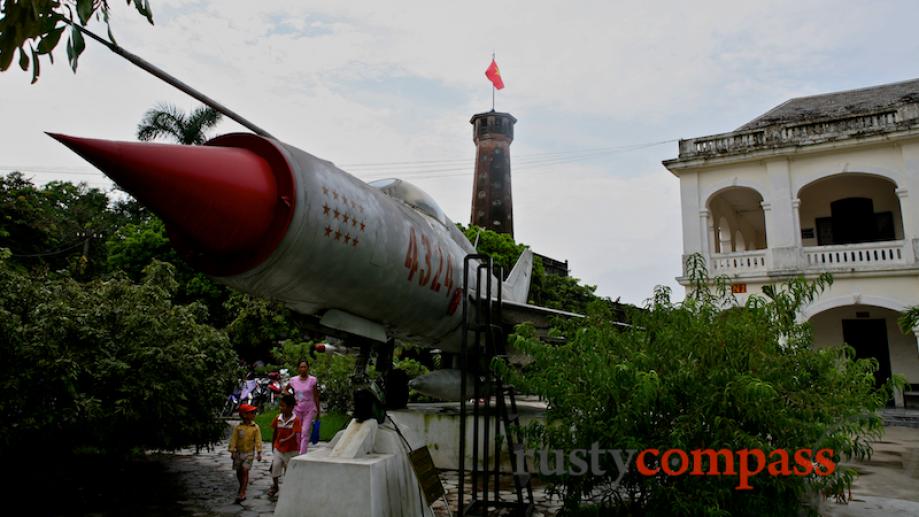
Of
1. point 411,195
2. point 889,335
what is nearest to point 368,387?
point 411,195

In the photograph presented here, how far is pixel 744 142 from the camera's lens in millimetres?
17219

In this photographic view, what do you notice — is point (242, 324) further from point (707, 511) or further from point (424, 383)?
point (707, 511)

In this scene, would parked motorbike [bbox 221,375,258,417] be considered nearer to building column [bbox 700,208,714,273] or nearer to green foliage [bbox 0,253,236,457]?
green foliage [bbox 0,253,236,457]

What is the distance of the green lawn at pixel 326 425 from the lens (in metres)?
10.8

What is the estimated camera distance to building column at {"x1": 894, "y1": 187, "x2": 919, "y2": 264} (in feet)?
48.7

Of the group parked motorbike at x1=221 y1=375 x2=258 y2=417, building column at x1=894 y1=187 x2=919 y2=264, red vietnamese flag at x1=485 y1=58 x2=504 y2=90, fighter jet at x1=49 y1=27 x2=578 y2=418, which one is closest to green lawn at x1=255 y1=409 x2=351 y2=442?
parked motorbike at x1=221 y1=375 x2=258 y2=417

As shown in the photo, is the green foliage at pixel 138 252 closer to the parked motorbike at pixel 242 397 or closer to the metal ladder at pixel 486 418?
the parked motorbike at pixel 242 397

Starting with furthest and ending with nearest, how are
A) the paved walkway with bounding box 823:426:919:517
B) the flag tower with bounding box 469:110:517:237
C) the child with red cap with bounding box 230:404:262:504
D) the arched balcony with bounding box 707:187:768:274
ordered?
the flag tower with bounding box 469:110:517:237 < the arched balcony with bounding box 707:187:768:274 < the child with red cap with bounding box 230:404:262:504 < the paved walkway with bounding box 823:426:919:517

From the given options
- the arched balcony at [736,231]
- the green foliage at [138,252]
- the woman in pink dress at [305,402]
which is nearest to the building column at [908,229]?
the arched balcony at [736,231]

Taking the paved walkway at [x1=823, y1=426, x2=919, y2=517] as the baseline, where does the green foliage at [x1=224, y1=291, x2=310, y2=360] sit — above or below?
above

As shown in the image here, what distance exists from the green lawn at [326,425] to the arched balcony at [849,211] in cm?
1272

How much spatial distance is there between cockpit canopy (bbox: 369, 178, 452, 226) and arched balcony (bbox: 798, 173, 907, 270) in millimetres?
13764

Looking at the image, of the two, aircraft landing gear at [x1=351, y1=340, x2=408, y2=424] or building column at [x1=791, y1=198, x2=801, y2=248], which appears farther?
building column at [x1=791, y1=198, x2=801, y2=248]

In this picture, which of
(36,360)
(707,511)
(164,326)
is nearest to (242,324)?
(164,326)
